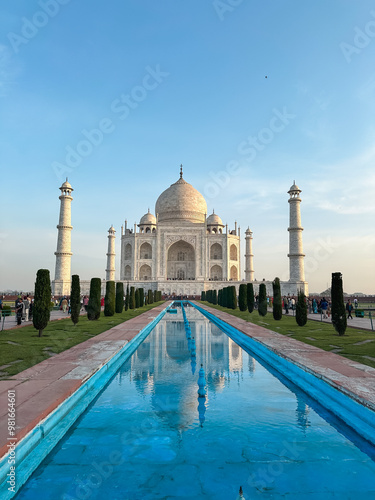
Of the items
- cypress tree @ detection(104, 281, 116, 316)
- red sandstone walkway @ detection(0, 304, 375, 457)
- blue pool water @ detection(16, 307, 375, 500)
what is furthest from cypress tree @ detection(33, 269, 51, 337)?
cypress tree @ detection(104, 281, 116, 316)

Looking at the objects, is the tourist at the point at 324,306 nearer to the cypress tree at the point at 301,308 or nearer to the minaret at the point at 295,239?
the cypress tree at the point at 301,308

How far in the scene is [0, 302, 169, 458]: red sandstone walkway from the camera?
8.84 ft

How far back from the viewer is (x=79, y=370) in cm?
434

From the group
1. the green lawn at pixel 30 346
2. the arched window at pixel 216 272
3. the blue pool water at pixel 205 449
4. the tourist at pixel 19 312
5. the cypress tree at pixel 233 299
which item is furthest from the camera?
the arched window at pixel 216 272

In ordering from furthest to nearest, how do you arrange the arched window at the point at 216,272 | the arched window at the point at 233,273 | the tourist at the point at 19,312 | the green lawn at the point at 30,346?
1. the arched window at the point at 233,273
2. the arched window at the point at 216,272
3. the tourist at the point at 19,312
4. the green lawn at the point at 30,346

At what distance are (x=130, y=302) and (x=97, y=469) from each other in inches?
639

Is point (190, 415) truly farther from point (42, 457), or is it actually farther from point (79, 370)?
point (79, 370)

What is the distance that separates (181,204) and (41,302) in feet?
106

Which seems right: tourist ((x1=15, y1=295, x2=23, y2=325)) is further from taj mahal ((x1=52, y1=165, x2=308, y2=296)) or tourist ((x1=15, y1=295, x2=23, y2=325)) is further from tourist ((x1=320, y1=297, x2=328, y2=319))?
taj mahal ((x1=52, y1=165, x2=308, y2=296))

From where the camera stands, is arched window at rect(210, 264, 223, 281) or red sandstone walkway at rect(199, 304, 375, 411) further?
arched window at rect(210, 264, 223, 281)

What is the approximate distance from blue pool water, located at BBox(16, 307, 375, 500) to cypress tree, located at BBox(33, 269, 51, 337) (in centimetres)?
434

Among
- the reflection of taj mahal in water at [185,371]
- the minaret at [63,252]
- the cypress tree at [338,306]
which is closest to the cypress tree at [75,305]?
the reflection of taj mahal in water at [185,371]

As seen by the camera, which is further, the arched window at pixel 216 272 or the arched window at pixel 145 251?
the arched window at pixel 145 251

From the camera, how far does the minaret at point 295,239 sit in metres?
28.9
